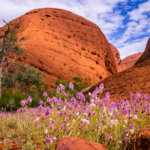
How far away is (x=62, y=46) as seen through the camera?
26.6 m

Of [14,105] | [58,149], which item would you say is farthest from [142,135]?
[14,105]

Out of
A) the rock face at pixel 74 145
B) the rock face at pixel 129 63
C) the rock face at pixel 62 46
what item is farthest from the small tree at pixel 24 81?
the rock face at pixel 129 63

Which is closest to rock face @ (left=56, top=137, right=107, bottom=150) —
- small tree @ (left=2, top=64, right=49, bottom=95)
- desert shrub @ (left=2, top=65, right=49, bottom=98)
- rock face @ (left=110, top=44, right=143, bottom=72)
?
desert shrub @ (left=2, top=65, right=49, bottom=98)

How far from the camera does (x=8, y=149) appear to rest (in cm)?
200

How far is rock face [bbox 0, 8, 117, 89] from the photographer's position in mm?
22000

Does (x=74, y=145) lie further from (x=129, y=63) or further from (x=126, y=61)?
(x=126, y=61)

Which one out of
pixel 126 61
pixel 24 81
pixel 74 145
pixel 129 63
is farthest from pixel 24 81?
pixel 126 61

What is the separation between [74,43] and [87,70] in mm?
6346

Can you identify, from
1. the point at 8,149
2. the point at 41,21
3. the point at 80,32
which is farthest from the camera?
the point at 80,32

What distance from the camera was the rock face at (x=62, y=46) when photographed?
22.0m

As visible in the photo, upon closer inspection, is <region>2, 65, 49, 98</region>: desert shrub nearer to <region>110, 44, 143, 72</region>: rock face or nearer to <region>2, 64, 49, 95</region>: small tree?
<region>2, 64, 49, 95</region>: small tree

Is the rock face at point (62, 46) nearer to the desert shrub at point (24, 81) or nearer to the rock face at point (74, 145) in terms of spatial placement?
the desert shrub at point (24, 81)

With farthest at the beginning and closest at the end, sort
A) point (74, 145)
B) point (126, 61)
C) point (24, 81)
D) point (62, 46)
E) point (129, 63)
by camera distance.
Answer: point (126, 61)
point (129, 63)
point (62, 46)
point (24, 81)
point (74, 145)

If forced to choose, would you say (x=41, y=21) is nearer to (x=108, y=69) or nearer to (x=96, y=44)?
(x=96, y=44)
